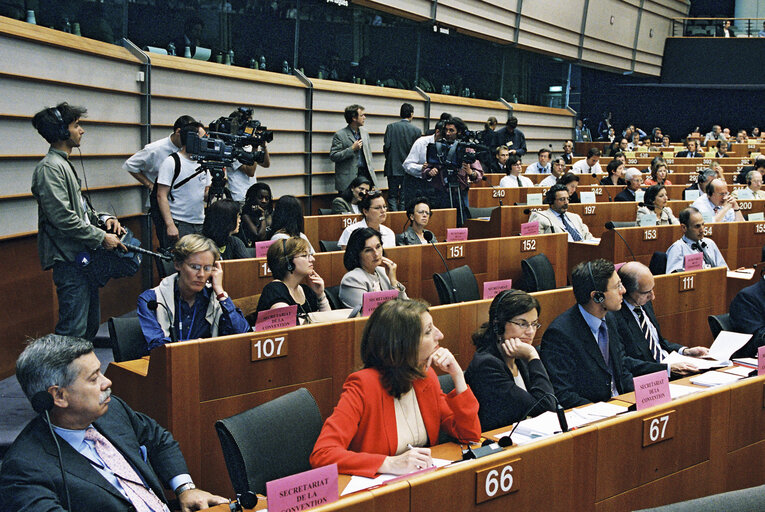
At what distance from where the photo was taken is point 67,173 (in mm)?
3949

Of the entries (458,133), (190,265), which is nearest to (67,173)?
(190,265)

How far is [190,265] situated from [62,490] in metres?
1.45

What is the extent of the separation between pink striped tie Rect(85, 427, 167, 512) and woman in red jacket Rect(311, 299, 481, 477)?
0.51 m

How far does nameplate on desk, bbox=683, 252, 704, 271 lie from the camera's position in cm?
514

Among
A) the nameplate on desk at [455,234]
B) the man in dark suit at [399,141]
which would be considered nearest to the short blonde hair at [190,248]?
the nameplate on desk at [455,234]

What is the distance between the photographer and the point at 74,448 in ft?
6.98

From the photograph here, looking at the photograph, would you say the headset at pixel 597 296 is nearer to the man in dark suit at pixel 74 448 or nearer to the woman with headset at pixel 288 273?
the woman with headset at pixel 288 273

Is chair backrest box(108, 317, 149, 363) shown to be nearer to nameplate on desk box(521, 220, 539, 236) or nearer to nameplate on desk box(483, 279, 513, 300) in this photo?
nameplate on desk box(483, 279, 513, 300)

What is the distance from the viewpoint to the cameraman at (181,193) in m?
5.31

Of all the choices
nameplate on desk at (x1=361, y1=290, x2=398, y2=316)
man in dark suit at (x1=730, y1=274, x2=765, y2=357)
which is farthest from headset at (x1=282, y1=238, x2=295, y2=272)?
man in dark suit at (x1=730, y1=274, x2=765, y2=357)

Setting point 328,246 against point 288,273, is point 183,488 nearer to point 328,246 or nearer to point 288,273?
point 288,273

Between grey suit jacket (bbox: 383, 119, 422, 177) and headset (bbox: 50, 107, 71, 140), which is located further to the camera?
grey suit jacket (bbox: 383, 119, 422, 177)

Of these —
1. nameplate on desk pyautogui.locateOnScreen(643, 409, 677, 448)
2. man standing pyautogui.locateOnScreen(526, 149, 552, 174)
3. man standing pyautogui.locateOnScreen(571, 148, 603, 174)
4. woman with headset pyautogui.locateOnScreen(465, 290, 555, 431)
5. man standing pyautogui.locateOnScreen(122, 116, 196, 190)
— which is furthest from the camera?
man standing pyautogui.locateOnScreen(571, 148, 603, 174)

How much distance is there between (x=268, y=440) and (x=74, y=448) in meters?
0.55
